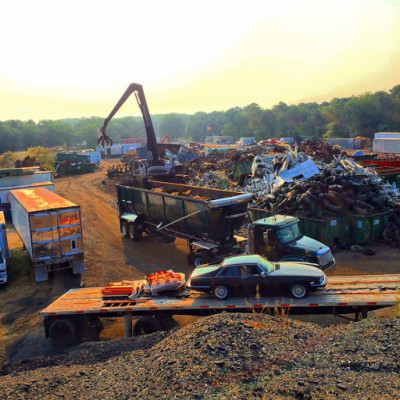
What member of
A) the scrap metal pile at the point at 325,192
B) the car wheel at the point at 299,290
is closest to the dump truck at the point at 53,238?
the scrap metal pile at the point at 325,192

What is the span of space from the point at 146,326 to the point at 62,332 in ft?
7.14

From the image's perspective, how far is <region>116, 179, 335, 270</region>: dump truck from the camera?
11.4 meters

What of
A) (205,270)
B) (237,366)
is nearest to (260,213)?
(205,270)

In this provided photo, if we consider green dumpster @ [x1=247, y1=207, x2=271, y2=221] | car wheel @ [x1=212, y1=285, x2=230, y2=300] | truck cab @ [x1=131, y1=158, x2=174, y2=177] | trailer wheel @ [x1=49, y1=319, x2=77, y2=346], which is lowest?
trailer wheel @ [x1=49, y1=319, x2=77, y2=346]

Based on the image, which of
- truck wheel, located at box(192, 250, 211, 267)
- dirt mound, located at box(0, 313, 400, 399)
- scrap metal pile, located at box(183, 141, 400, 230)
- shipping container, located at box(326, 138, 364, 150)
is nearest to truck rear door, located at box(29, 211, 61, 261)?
truck wheel, located at box(192, 250, 211, 267)

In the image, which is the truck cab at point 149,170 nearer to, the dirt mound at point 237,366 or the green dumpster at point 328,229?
the green dumpster at point 328,229

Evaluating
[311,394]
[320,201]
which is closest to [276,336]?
[311,394]

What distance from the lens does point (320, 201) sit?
16.4 m

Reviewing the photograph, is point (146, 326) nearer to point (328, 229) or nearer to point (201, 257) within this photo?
point (201, 257)

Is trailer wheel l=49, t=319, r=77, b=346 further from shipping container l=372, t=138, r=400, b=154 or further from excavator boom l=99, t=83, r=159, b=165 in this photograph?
shipping container l=372, t=138, r=400, b=154

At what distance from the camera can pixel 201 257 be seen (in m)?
13.8

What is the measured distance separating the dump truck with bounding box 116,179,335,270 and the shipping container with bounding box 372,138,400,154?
44584mm

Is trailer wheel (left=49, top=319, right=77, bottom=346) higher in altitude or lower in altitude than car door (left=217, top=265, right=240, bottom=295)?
lower

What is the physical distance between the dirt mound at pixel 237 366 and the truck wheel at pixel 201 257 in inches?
220
